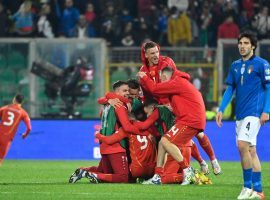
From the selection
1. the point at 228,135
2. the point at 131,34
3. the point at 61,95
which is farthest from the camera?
the point at 131,34

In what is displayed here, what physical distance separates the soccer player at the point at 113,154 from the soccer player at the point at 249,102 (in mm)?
2502

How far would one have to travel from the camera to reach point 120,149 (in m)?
15.1

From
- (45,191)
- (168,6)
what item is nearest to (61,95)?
(168,6)

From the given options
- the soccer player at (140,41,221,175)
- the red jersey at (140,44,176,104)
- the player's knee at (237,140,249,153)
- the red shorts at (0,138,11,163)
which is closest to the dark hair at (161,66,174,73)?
the soccer player at (140,41,221,175)

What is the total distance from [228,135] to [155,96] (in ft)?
31.2

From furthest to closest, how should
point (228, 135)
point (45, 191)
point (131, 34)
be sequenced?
point (131, 34), point (228, 135), point (45, 191)

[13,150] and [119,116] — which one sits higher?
[119,116]

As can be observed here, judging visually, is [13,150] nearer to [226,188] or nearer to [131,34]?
[131,34]

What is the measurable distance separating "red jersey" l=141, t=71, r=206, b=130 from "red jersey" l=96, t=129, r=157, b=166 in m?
0.87

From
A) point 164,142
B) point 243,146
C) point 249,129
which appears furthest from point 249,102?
point 164,142

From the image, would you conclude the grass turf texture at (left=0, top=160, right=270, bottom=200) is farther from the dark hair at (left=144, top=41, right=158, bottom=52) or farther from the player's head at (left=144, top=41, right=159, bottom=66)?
the dark hair at (left=144, top=41, right=158, bottom=52)

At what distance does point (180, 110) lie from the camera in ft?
47.7

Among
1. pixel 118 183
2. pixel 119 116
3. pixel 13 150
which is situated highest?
pixel 119 116

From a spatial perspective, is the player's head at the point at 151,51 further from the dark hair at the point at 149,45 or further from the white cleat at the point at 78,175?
the white cleat at the point at 78,175
